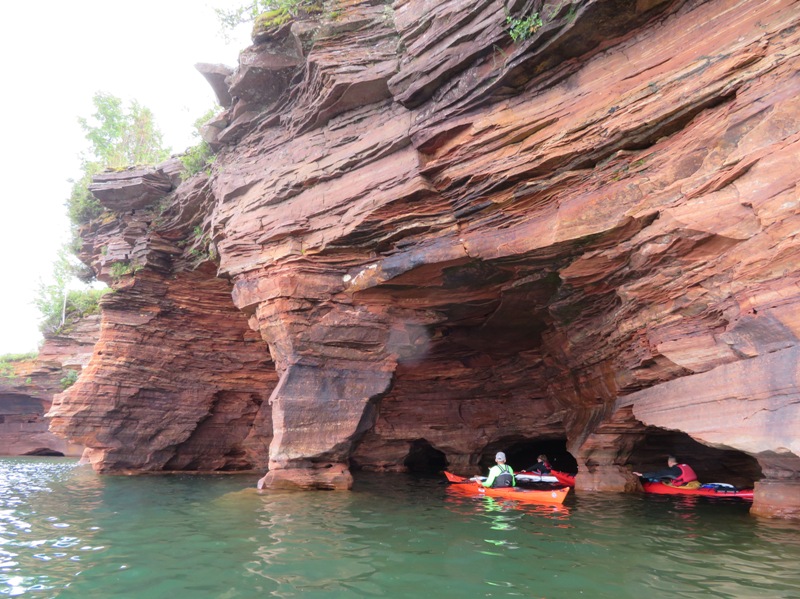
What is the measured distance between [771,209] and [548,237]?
3.81 metres

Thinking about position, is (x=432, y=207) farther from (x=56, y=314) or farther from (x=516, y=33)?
(x=56, y=314)

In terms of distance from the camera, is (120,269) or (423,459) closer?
(120,269)

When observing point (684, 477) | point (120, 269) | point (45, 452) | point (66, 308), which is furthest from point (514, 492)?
point (45, 452)

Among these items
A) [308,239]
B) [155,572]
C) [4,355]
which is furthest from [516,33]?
[4,355]

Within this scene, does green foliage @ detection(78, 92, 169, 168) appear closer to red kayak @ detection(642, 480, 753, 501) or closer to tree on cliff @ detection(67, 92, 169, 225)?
tree on cliff @ detection(67, 92, 169, 225)

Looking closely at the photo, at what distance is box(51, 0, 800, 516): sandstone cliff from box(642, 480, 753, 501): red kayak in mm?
703

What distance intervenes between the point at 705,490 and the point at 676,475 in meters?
1.21

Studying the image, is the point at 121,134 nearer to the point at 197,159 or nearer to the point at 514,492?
the point at 197,159

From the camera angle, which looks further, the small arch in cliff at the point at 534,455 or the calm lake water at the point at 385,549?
the small arch in cliff at the point at 534,455

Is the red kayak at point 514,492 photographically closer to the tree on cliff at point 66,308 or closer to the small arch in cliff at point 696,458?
the small arch in cliff at point 696,458

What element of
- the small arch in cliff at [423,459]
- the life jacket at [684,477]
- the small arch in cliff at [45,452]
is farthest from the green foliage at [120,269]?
the small arch in cliff at [45,452]

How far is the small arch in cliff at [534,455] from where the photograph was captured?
21.2 m

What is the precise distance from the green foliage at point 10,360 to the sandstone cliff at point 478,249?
14121 mm

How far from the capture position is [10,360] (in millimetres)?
30750
